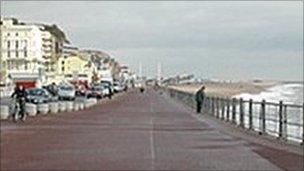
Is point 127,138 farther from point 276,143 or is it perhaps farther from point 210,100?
point 210,100

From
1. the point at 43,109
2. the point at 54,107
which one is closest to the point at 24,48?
the point at 54,107

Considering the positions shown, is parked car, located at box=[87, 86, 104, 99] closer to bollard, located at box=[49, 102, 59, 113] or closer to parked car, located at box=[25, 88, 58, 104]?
parked car, located at box=[25, 88, 58, 104]

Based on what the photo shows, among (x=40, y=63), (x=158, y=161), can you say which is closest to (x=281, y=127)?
(x=158, y=161)

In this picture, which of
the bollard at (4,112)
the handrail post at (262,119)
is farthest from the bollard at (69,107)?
the handrail post at (262,119)

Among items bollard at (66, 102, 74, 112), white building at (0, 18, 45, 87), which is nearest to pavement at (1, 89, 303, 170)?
bollard at (66, 102, 74, 112)

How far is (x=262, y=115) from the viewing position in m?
26.3

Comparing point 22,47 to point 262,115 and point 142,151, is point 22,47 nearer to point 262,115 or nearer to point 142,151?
point 262,115

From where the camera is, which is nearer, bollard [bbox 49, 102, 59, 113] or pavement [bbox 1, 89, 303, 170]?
pavement [bbox 1, 89, 303, 170]

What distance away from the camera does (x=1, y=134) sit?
25.5 meters

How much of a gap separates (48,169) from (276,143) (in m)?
9.48

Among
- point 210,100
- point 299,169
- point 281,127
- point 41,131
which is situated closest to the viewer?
point 299,169

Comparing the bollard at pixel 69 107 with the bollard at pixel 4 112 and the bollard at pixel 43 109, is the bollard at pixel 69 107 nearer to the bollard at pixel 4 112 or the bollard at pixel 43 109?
the bollard at pixel 43 109

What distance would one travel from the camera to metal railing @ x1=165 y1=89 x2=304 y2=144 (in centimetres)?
2328

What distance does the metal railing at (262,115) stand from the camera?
23.3 m
